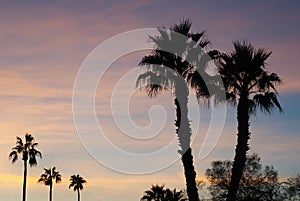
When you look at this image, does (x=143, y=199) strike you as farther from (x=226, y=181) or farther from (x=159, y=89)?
(x=159, y=89)

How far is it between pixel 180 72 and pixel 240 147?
4798mm

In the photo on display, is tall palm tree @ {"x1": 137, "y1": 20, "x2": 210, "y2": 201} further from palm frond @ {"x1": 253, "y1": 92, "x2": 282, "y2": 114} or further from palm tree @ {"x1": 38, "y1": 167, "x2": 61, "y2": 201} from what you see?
palm tree @ {"x1": 38, "y1": 167, "x2": 61, "y2": 201}

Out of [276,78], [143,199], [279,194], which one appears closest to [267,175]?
[279,194]

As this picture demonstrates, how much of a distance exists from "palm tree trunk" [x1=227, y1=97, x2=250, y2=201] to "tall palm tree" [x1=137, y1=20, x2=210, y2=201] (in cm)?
183

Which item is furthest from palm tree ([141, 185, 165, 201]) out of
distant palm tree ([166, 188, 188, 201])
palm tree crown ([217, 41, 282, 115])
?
palm tree crown ([217, 41, 282, 115])

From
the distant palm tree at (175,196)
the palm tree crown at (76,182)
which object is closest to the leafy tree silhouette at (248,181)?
the distant palm tree at (175,196)

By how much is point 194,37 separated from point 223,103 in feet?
12.2

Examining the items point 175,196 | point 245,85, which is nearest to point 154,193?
point 175,196

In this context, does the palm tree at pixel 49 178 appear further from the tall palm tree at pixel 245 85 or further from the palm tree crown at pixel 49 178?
the tall palm tree at pixel 245 85

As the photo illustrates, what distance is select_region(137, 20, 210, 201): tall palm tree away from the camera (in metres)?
29.1

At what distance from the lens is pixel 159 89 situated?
3027 centimetres

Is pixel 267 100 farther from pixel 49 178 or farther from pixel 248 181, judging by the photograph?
pixel 49 178

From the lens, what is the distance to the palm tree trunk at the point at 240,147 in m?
29.4

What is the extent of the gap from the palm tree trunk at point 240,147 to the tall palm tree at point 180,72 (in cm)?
183
